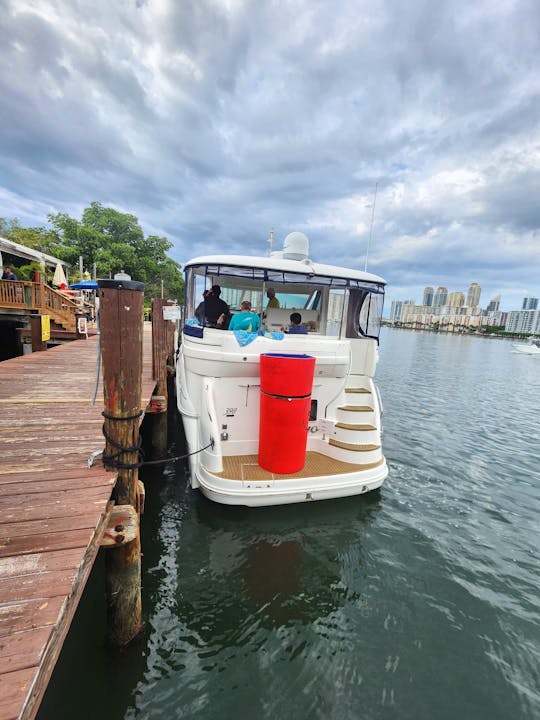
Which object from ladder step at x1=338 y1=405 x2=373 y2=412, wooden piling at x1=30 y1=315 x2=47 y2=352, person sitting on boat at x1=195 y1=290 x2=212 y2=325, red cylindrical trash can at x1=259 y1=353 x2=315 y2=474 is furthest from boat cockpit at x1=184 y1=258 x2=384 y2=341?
wooden piling at x1=30 y1=315 x2=47 y2=352

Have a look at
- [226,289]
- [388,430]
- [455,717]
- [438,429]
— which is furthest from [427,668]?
[438,429]

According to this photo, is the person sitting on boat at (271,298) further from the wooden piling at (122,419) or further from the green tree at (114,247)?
the green tree at (114,247)

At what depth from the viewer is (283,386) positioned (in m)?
4.81

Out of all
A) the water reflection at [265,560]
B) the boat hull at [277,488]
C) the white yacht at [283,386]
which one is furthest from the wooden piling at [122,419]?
the white yacht at [283,386]

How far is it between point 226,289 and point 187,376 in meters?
2.16

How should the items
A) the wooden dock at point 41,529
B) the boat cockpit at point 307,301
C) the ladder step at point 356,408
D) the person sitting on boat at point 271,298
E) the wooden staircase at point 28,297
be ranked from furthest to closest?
the wooden staircase at point 28,297, the person sitting on boat at point 271,298, the boat cockpit at point 307,301, the ladder step at point 356,408, the wooden dock at point 41,529

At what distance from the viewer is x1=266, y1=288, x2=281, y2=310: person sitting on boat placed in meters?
6.86

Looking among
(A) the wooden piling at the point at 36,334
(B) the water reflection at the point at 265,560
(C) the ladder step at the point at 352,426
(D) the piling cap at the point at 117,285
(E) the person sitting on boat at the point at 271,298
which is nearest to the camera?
(D) the piling cap at the point at 117,285

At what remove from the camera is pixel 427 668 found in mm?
3277

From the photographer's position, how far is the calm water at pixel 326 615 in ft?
9.68

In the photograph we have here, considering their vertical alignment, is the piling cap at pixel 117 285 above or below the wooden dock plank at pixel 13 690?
above

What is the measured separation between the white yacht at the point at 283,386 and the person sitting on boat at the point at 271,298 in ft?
0.07

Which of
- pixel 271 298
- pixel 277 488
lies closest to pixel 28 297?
pixel 271 298

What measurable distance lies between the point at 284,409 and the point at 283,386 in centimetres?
36
